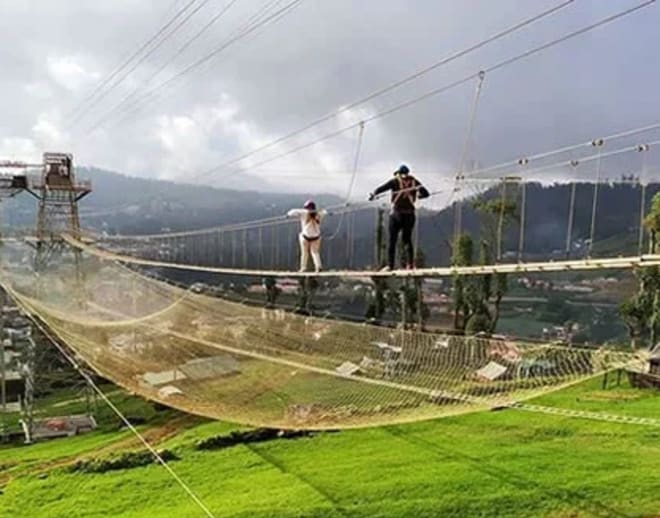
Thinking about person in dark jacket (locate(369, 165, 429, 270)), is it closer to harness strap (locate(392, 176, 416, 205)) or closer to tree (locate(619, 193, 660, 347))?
harness strap (locate(392, 176, 416, 205))

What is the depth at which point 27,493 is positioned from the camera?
8.28 m

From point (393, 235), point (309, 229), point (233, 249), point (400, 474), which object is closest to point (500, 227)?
point (393, 235)

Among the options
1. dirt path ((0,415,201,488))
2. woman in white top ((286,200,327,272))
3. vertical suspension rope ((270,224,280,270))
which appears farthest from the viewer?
dirt path ((0,415,201,488))

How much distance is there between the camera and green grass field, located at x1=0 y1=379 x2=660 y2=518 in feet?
22.6

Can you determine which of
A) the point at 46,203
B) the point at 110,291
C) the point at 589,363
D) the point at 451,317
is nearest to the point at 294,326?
the point at 589,363

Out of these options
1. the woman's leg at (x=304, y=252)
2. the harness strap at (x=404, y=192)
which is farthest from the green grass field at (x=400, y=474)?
the harness strap at (x=404, y=192)

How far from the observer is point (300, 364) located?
19.9 ft

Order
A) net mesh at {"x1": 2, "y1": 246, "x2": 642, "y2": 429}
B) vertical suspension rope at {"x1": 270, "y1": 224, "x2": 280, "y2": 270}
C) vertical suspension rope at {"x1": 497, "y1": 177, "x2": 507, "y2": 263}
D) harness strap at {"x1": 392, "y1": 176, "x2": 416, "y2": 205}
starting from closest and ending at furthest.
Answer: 1. vertical suspension rope at {"x1": 497, "y1": 177, "x2": 507, "y2": 263}
2. harness strap at {"x1": 392, "y1": 176, "x2": 416, "y2": 205}
3. net mesh at {"x1": 2, "y1": 246, "x2": 642, "y2": 429}
4. vertical suspension rope at {"x1": 270, "y1": 224, "x2": 280, "y2": 270}

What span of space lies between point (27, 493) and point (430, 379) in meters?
5.03

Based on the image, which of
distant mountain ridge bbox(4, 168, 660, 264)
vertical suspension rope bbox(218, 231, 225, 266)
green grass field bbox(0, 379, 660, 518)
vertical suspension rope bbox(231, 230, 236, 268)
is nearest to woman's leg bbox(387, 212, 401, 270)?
distant mountain ridge bbox(4, 168, 660, 264)

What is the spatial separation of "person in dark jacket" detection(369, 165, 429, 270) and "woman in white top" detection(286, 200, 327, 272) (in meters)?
0.59

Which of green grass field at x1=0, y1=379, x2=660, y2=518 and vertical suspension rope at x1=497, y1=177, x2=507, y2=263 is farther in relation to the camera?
green grass field at x1=0, y1=379, x2=660, y2=518

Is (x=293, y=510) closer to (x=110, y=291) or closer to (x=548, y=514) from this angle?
(x=548, y=514)

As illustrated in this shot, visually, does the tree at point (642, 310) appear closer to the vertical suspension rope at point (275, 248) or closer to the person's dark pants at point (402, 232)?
the vertical suspension rope at point (275, 248)
